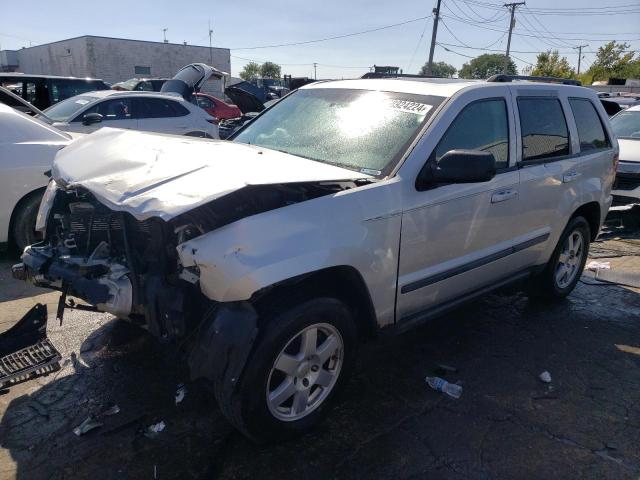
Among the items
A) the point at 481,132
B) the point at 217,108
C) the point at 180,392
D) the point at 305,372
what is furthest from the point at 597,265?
the point at 217,108

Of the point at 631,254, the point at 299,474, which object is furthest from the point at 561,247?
the point at 299,474

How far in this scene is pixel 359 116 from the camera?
3.48 m

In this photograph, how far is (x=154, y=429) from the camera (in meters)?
2.85

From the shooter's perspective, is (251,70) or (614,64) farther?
(251,70)

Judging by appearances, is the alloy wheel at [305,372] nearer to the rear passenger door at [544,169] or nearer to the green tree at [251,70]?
the rear passenger door at [544,169]

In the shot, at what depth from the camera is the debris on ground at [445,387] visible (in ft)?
10.8

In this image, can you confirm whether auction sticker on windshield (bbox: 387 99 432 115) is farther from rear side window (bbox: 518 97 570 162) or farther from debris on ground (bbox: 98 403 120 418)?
debris on ground (bbox: 98 403 120 418)

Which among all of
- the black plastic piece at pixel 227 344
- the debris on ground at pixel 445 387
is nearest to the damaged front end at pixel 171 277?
the black plastic piece at pixel 227 344

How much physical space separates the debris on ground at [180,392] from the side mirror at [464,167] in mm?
1899

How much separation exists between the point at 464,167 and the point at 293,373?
1.48 metres

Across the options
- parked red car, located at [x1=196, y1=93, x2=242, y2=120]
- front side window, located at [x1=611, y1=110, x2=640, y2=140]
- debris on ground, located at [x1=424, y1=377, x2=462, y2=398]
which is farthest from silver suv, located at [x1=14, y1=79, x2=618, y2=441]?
parked red car, located at [x1=196, y1=93, x2=242, y2=120]

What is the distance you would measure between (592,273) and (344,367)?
415 cm

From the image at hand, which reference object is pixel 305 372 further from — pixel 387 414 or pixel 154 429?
Result: pixel 154 429

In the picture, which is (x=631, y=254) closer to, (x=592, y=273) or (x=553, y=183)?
(x=592, y=273)
